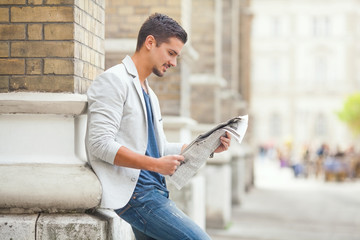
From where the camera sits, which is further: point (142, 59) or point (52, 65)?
point (52, 65)

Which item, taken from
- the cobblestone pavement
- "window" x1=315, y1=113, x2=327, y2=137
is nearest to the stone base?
the cobblestone pavement

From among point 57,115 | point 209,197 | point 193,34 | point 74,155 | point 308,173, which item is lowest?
point 308,173

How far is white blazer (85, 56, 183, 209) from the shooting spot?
2.83 metres

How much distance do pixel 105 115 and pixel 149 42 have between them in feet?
1.37

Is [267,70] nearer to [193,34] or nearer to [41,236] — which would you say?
[193,34]

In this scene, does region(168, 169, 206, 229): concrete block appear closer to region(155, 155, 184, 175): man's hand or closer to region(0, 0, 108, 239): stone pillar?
region(0, 0, 108, 239): stone pillar

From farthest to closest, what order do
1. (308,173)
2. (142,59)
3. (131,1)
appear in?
(308,173) → (131,1) → (142,59)

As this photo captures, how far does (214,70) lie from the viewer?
10.3m

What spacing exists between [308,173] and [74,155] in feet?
83.7

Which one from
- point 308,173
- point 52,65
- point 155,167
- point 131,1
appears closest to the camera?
point 155,167

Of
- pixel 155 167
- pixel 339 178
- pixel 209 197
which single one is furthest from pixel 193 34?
pixel 339 178

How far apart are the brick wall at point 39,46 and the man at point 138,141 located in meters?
0.46

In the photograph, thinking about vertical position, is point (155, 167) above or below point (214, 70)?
below

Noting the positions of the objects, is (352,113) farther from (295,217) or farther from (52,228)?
(52,228)
